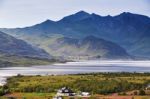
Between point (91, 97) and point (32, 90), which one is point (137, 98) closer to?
point (91, 97)

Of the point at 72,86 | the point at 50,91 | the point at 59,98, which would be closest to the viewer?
the point at 59,98

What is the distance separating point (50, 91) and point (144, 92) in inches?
860

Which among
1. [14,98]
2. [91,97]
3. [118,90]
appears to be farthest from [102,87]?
[14,98]

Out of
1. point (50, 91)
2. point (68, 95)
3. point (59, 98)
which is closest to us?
point (59, 98)

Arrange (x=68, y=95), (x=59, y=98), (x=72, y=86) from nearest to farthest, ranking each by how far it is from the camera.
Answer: (x=59, y=98) < (x=68, y=95) < (x=72, y=86)

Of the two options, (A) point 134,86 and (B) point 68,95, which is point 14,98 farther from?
(A) point 134,86

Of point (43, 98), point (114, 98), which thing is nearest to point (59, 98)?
point (43, 98)

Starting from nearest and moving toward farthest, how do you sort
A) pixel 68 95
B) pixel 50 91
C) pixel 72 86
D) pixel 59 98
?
pixel 59 98 → pixel 68 95 → pixel 50 91 → pixel 72 86

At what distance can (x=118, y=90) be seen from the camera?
109 m

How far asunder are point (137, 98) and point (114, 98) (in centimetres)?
431

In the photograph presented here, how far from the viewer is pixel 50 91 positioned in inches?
4279

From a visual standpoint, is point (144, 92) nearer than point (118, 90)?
Yes

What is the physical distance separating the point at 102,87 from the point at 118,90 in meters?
3.93

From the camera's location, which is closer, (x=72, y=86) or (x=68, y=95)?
(x=68, y=95)
